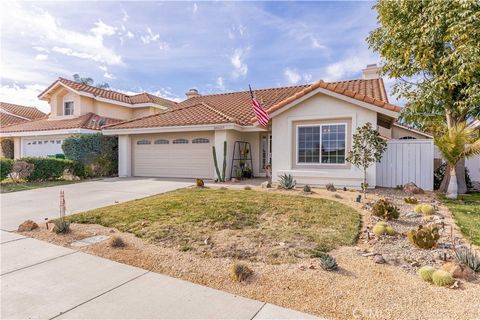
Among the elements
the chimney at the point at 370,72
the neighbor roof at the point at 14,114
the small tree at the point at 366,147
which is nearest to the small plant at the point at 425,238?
the small tree at the point at 366,147

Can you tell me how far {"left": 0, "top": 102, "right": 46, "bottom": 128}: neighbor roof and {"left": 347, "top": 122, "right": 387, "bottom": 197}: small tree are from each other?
3233cm

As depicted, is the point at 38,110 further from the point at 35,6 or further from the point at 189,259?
the point at 189,259

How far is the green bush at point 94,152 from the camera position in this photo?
16.8 m

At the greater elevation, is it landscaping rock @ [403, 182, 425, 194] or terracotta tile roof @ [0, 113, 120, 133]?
terracotta tile roof @ [0, 113, 120, 133]

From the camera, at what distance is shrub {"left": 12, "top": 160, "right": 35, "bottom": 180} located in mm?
14109

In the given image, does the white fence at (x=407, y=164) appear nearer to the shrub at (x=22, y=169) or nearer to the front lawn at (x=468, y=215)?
the front lawn at (x=468, y=215)

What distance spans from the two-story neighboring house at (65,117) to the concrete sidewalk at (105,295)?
17118 millimetres

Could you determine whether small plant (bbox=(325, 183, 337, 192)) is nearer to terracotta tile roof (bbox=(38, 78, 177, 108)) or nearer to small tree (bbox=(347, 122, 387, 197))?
small tree (bbox=(347, 122, 387, 197))

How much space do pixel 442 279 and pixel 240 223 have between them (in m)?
3.98

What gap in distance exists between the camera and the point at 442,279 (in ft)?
12.3

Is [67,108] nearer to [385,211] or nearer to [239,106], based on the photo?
[239,106]

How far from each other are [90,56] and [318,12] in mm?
11920

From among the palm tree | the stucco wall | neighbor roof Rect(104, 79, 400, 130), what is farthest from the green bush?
the palm tree

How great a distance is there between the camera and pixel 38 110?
33.9 metres
